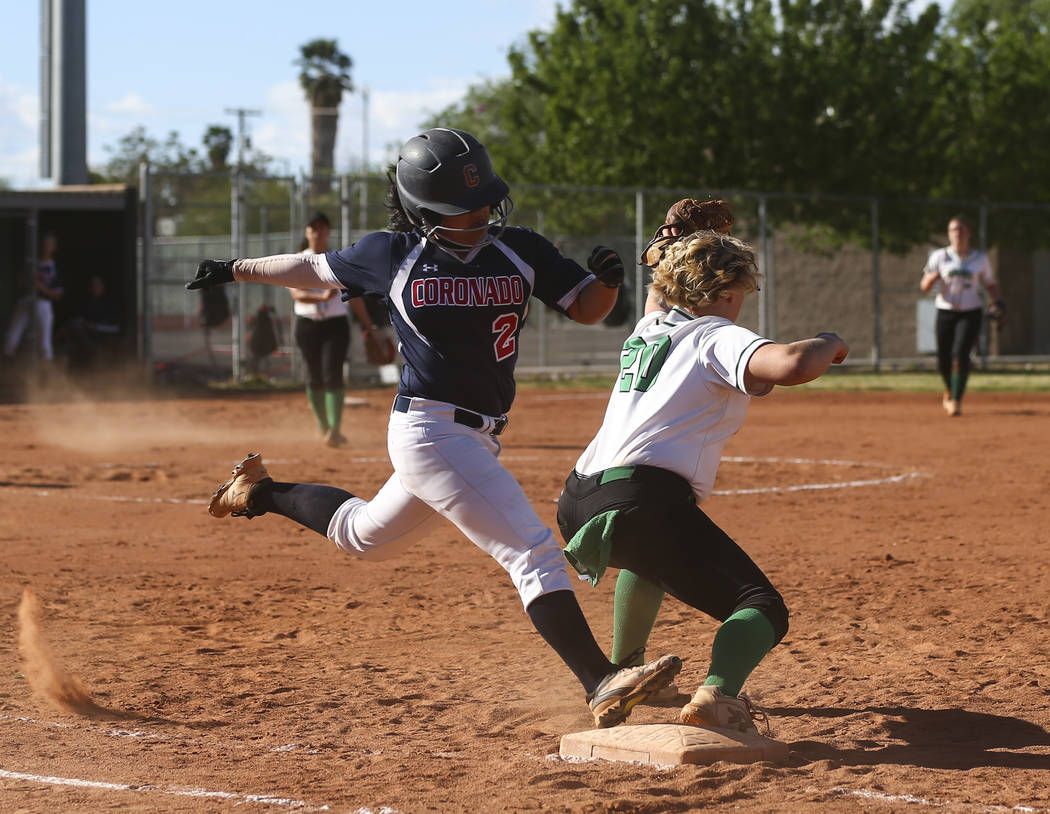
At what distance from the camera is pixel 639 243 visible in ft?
78.1

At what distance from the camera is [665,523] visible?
13.7 ft

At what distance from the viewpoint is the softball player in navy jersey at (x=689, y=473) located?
4.19 meters

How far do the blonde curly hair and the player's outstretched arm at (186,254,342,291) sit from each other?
1.18 meters

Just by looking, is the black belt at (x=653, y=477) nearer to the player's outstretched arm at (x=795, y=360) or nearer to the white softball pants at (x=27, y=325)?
the player's outstretched arm at (x=795, y=360)

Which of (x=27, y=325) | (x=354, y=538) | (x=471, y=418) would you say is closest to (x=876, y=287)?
(x=27, y=325)

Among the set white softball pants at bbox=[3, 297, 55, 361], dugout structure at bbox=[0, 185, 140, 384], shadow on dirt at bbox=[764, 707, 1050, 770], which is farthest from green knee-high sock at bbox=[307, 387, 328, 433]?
white softball pants at bbox=[3, 297, 55, 361]

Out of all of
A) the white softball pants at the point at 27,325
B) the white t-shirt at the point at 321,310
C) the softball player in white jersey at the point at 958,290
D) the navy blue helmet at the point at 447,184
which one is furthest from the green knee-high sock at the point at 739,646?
the white softball pants at the point at 27,325

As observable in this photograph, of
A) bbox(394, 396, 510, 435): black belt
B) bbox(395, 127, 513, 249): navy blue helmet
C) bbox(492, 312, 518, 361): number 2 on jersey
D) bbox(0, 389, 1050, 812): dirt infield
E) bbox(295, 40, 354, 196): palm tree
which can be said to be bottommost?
Answer: bbox(0, 389, 1050, 812): dirt infield

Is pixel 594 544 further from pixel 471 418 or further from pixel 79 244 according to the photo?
pixel 79 244

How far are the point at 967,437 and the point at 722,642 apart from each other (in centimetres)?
1012

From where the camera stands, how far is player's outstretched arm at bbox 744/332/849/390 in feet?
12.6

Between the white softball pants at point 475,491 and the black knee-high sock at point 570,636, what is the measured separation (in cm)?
4

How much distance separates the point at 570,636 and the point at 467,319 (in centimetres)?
106

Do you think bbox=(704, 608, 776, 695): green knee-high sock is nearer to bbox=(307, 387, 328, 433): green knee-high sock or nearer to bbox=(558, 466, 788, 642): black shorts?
bbox=(558, 466, 788, 642): black shorts
